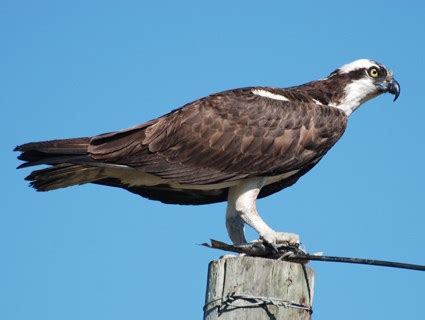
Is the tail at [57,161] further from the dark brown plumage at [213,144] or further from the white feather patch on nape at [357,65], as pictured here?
the white feather patch on nape at [357,65]

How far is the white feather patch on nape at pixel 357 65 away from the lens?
8.36 meters

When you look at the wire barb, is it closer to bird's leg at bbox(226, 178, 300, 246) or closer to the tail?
bird's leg at bbox(226, 178, 300, 246)

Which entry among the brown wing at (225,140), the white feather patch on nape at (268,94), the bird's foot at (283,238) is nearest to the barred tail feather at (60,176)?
the brown wing at (225,140)

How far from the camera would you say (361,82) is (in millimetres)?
8250

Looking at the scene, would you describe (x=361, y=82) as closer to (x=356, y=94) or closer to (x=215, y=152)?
(x=356, y=94)

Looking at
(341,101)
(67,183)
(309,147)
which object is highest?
(341,101)

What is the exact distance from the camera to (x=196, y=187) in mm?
7230

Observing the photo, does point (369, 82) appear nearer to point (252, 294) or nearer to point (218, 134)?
point (218, 134)

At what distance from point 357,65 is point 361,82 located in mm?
231

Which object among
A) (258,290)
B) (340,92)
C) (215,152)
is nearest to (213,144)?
(215,152)

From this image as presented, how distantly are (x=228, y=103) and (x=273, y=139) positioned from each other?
1.65 ft

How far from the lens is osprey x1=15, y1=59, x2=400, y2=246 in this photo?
6961 millimetres

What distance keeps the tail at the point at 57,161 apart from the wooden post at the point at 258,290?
2193 millimetres

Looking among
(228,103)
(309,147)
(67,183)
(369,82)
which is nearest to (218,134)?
(228,103)
